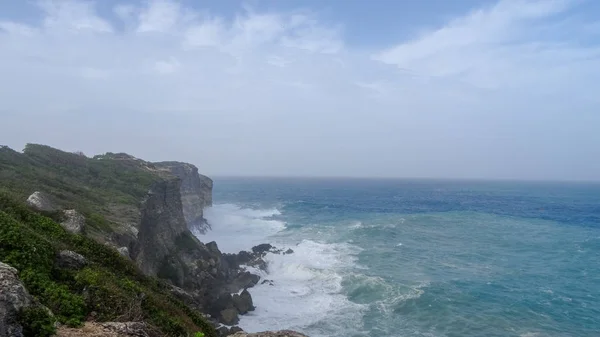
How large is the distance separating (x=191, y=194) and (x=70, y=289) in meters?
69.2

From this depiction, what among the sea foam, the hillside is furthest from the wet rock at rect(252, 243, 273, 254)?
the hillside

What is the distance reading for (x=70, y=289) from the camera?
10.9 meters

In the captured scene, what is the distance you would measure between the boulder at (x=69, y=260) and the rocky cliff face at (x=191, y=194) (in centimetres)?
5142

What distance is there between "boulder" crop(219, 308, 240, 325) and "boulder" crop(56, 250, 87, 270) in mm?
19359

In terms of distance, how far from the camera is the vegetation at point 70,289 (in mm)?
9438

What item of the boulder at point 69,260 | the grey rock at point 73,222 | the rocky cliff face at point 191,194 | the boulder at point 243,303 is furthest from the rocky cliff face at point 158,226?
the boulder at point 69,260

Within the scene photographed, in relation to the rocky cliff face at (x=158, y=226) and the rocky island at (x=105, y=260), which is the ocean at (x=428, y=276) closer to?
the rocky island at (x=105, y=260)

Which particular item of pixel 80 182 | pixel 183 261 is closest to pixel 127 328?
pixel 183 261

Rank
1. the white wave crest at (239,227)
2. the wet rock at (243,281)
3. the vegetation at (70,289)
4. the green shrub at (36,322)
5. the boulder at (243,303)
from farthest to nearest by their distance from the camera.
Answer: the white wave crest at (239,227) → the wet rock at (243,281) → the boulder at (243,303) → the vegetation at (70,289) → the green shrub at (36,322)

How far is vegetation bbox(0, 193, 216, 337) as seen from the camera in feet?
31.0

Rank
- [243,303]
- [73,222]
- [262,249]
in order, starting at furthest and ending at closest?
[262,249]
[243,303]
[73,222]

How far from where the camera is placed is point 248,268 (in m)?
44.7

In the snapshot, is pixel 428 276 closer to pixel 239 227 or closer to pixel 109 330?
pixel 109 330

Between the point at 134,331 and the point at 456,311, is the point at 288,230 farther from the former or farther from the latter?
the point at 134,331
